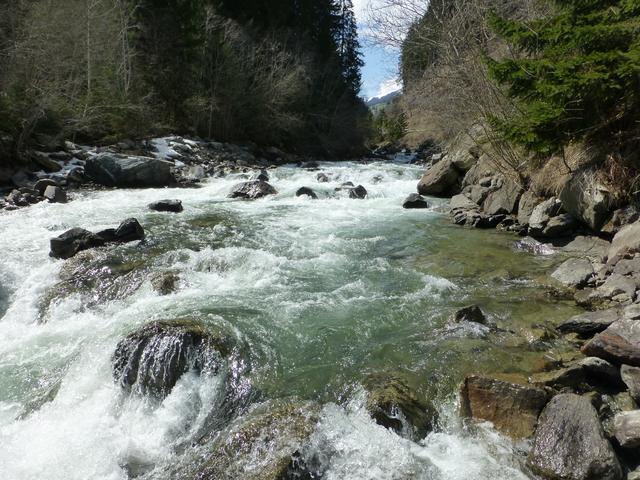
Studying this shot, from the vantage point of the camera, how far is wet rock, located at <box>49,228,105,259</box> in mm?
8375

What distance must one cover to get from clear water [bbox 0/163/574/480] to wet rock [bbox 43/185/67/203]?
199cm

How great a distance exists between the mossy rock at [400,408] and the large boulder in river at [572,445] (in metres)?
0.87

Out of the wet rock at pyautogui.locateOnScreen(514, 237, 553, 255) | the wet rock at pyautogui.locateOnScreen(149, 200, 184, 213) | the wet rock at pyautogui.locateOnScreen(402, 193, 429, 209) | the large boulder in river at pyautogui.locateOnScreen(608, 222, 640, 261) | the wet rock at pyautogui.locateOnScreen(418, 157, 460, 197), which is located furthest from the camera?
the wet rock at pyautogui.locateOnScreen(418, 157, 460, 197)

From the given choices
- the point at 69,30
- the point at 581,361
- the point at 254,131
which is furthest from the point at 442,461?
the point at 254,131

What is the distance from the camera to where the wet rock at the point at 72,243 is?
27.5 feet

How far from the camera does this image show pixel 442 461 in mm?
3682

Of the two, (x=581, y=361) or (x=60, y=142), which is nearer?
(x=581, y=361)

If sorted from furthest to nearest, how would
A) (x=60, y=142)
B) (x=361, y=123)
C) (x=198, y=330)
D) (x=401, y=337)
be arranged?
(x=361, y=123) < (x=60, y=142) < (x=401, y=337) < (x=198, y=330)

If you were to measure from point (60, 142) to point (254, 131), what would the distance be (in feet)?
45.5

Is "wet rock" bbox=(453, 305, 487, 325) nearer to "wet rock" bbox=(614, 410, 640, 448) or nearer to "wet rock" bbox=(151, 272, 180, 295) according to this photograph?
"wet rock" bbox=(614, 410, 640, 448)

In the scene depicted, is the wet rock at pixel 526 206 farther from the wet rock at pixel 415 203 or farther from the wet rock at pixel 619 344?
the wet rock at pixel 619 344

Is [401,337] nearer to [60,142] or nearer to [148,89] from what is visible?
[60,142]

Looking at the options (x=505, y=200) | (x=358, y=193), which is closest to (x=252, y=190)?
(x=358, y=193)

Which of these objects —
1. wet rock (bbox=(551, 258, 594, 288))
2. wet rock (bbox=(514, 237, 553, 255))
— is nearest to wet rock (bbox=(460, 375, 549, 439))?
wet rock (bbox=(551, 258, 594, 288))
